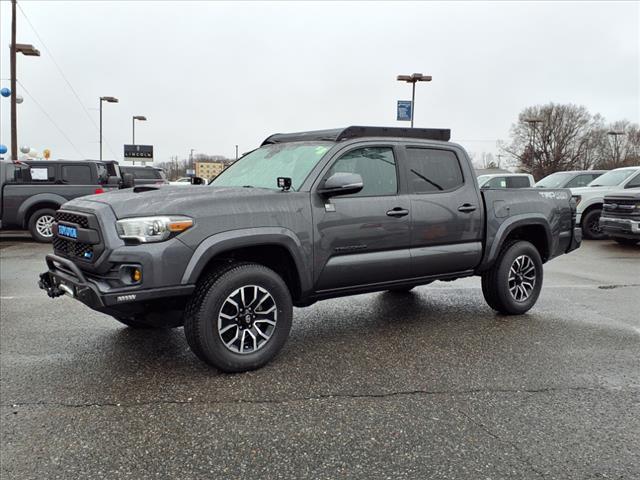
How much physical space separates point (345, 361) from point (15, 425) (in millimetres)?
2276

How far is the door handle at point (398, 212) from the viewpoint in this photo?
4518 mm

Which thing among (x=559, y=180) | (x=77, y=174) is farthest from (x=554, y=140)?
(x=77, y=174)

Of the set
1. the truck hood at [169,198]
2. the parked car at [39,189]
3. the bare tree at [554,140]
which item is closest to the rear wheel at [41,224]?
the parked car at [39,189]

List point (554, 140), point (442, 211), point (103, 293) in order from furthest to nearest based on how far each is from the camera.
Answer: point (554, 140) < point (442, 211) < point (103, 293)

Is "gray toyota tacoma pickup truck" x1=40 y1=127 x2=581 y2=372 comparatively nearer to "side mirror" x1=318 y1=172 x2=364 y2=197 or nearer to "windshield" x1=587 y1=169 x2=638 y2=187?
"side mirror" x1=318 y1=172 x2=364 y2=197

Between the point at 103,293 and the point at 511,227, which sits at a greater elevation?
the point at 511,227

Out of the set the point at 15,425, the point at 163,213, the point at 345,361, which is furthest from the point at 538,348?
the point at 15,425

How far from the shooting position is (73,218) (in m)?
3.83

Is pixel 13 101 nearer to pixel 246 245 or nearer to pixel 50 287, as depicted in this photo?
pixel 50 287

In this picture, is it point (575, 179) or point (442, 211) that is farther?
point (575, 179)

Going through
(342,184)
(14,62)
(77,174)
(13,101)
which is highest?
(14,62)

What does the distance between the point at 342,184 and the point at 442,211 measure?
1.34 meters

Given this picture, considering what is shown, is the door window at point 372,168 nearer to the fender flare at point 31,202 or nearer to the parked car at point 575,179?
the fender flare at point 31,202

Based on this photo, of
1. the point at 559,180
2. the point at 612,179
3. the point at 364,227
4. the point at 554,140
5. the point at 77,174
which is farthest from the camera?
the point at 554,140
